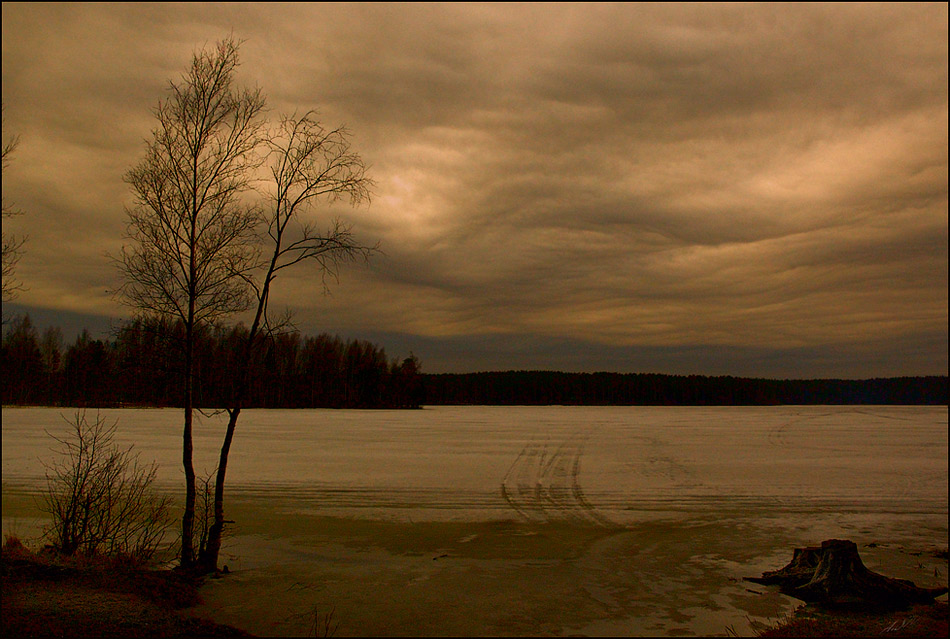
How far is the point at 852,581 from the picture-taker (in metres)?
10.0

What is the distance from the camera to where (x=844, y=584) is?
1004 centimetres

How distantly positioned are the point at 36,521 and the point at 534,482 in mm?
13910

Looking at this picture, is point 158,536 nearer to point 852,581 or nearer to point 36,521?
point 36,521

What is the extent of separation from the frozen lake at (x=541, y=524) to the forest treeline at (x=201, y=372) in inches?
131

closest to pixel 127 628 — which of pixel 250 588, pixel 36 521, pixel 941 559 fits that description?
pixel 250 588

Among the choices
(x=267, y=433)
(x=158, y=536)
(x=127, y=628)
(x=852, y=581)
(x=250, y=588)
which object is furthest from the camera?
(x=267, y=433)

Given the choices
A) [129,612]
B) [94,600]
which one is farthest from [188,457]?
[129,612]

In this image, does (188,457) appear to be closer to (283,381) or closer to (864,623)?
(864,623)

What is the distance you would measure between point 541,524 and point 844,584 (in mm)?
7002

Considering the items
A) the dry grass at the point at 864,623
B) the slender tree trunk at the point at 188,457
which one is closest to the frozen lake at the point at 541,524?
the dry grass at the point at 864,623

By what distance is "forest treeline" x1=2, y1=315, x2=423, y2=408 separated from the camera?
11250 millimetres

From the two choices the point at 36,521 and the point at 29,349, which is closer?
the point at 36,521

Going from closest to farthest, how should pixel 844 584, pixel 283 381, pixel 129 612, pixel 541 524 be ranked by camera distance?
1. pixel 129 612
2. pixel 844 584
3. pixel 541 524
4. pixel 283 381

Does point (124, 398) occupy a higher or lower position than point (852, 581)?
higher
